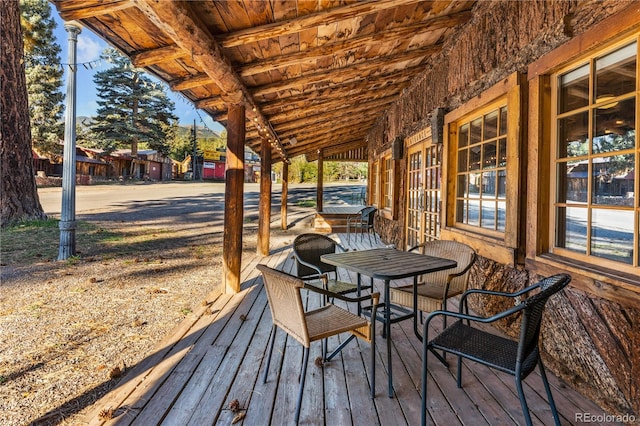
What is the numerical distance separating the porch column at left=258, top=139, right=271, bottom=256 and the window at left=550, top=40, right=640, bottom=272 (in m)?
4.38

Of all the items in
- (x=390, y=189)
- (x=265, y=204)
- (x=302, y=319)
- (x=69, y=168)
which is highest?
(x=69, y=168)

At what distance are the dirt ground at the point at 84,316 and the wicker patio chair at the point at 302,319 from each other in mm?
1157

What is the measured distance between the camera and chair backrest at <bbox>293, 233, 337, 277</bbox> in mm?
2861

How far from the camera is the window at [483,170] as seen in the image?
2799 millimetres

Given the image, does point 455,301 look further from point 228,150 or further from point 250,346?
point 228,150

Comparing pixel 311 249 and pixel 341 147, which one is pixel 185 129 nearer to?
pixel 341 147

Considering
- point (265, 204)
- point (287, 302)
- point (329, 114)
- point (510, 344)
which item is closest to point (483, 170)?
point (510, 344)

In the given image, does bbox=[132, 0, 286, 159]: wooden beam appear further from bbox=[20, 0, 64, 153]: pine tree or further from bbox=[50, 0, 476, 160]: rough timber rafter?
bbox=[20, 0, 64, 153]: pine tree

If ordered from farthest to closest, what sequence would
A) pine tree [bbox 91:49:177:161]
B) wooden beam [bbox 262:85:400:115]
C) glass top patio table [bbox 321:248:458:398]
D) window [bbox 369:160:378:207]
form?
pine tree [bbox 91:49:177:161], window [bbox 369:160:378:207], wooden beam [bbox 262:85:400:115], glass top patio table [bbox 321:248:458:398]

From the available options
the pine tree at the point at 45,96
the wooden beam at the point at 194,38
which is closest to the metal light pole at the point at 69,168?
the wooden beam at the point at 194,38

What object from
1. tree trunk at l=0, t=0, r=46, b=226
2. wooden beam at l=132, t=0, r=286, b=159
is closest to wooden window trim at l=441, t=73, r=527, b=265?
wooden beam at l=132, t=0, r=286, b=159

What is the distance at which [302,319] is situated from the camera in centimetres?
161

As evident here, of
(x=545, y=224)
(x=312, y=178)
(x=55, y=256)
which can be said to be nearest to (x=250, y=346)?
(x=545, y=224)

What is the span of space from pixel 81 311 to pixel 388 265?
10.1 feet
